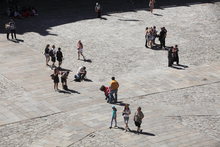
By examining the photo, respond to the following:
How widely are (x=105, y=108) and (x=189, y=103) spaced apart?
5.09m

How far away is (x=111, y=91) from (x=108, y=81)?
410 cm

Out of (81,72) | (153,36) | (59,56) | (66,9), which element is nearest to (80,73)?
(81,72)

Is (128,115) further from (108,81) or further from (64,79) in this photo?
(108,81)

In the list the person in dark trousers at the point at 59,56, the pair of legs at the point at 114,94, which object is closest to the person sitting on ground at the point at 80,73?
the person in dark trousers at the point at 59,56

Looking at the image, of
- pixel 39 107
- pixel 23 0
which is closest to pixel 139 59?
pixel 39 107

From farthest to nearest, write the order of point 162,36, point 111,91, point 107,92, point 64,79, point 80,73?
point 162,36 → point 80,73 → point 64,79 → point 107,92 → point 111,91

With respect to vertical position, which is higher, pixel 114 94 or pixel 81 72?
pixel 81 72

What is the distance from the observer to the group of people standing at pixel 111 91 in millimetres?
33625

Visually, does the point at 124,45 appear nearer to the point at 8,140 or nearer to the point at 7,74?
the point at 7,74

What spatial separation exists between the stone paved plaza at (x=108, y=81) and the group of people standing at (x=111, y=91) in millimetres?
473

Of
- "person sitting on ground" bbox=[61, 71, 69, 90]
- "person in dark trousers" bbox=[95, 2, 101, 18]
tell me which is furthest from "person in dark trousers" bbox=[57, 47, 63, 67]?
"person in dark trousers" bbox=[95, 2, 101, 18]

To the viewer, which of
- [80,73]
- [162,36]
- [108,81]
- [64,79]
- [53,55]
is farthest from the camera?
[162,36]

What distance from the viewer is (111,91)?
33750 mm

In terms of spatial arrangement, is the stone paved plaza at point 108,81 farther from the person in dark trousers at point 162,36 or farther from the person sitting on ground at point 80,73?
the person in dark trousers at point 162,36
